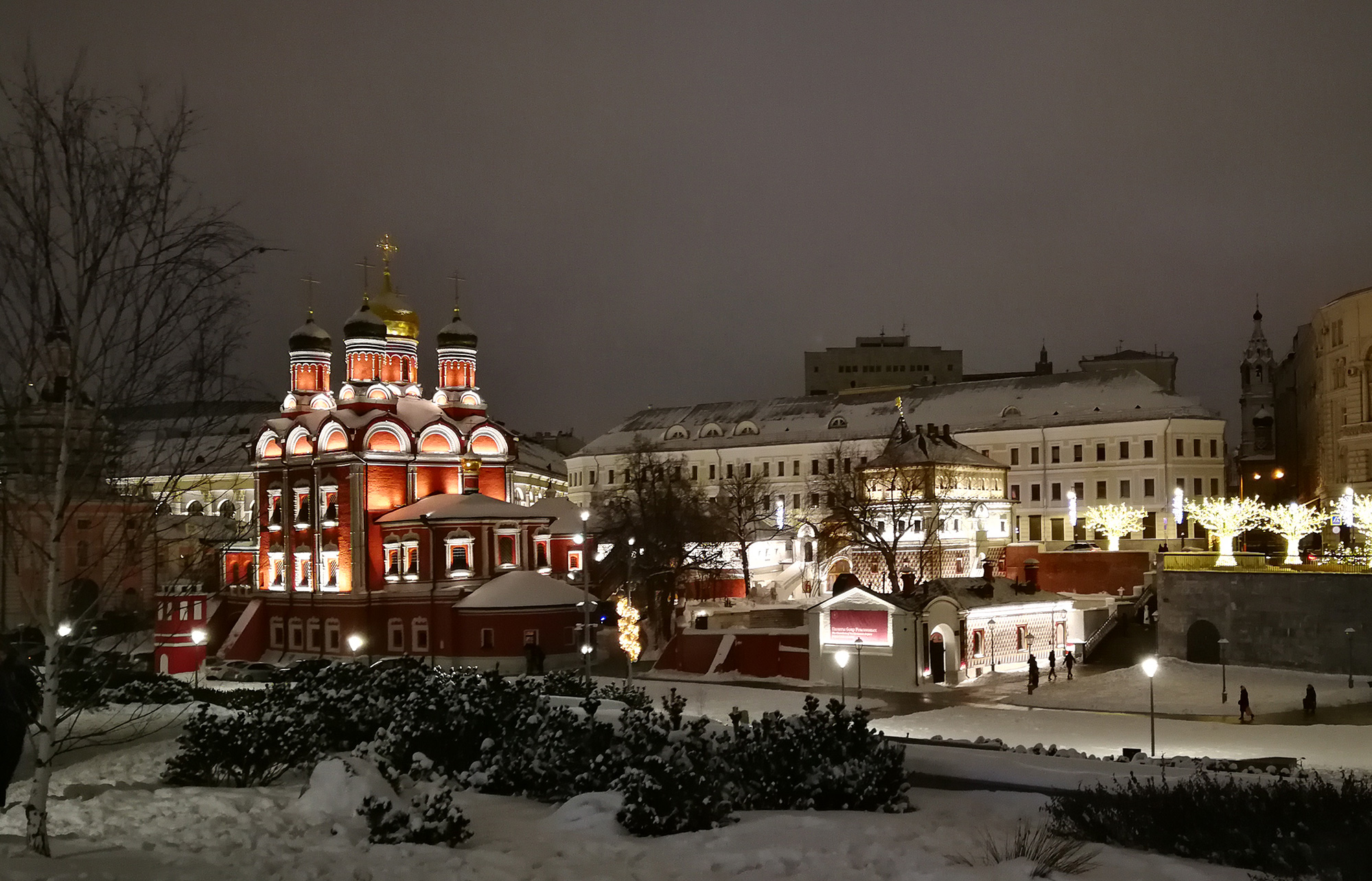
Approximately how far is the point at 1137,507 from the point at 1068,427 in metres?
5.89

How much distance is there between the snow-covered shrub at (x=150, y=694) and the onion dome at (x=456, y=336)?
124 ft

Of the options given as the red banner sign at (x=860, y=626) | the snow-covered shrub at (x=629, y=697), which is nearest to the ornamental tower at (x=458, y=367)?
the red banner sign at (x=860, y=626)

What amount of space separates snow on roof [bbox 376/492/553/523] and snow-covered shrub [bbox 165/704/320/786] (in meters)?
34.5

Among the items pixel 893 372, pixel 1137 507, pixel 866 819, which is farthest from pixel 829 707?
pixel 893 372

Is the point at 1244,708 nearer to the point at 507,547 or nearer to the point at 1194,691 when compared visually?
the point at 1194,691

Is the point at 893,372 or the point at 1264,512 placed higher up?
the point at 893,372

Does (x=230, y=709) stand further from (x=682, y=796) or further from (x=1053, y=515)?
(x=1053, y=515)

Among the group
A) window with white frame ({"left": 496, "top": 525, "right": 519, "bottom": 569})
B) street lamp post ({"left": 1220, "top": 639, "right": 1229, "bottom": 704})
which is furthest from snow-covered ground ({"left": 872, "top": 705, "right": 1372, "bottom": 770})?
window with white frame ({"left": 496, "top": 525, "right": 519, "bottom": 569})

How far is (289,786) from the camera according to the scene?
50.1 ft

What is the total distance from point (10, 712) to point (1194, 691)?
33128mm

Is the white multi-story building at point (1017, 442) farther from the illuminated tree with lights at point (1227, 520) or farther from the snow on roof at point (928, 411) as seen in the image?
the illuminated tree with lights at point (1227, 520)

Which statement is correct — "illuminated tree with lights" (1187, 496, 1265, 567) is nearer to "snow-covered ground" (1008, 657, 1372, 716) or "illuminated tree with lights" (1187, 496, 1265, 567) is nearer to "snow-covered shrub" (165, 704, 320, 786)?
"snow-covered ground" (1008, 657, 1372, 716)

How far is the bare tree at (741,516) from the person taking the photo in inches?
2309

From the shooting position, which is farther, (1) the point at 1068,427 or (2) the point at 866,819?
(1) the point at 1068,427
